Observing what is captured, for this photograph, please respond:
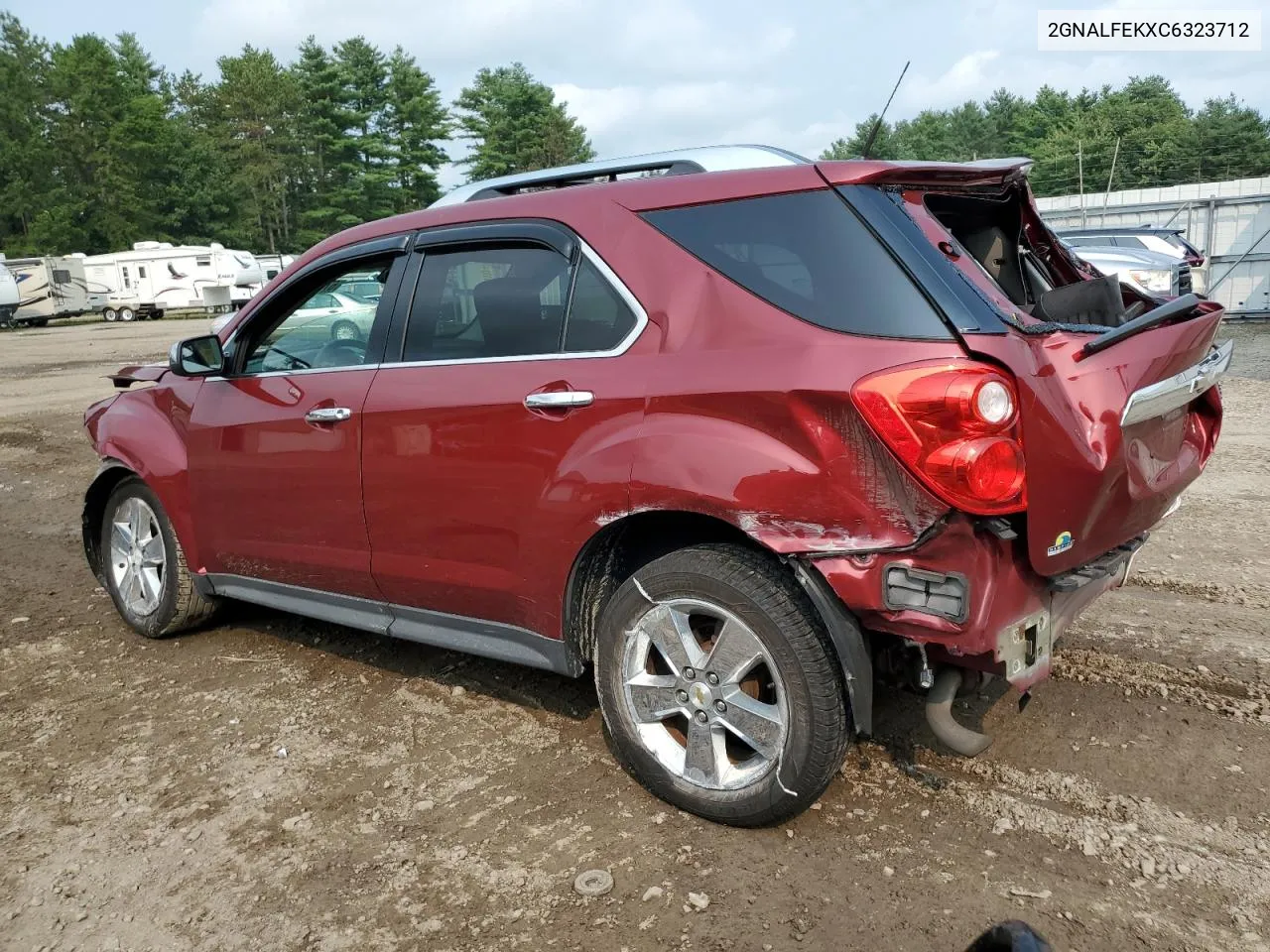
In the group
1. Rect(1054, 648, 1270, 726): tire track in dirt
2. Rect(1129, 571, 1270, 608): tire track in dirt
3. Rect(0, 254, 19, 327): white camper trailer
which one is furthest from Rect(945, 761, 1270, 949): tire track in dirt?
Rect(0, 254, 19, 327): white camper trailer

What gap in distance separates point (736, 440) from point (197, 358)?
2572mm

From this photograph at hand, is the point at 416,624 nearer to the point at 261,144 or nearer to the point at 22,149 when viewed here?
the point at 22,149

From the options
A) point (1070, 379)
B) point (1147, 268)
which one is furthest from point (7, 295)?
point (1070, 379)

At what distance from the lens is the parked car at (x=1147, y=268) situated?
12.6 metres

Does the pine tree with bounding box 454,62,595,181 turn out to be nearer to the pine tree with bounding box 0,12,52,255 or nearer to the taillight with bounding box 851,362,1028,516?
the pine tree with bounding box 0,12,52,255

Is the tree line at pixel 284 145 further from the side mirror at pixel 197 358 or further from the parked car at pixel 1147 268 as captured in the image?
the side mirror at pixel 197 358

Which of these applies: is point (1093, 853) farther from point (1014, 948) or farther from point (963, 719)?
point (1014, 948)

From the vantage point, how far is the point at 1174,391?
2824 mm

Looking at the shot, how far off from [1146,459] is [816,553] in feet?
3.21

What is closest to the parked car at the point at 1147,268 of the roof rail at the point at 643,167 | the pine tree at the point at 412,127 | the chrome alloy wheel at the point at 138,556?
the roof rail at the point at 643,167

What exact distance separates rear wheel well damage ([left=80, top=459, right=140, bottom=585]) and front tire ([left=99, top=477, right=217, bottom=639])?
0.05 metres

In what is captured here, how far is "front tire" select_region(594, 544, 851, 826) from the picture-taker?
2.70 m

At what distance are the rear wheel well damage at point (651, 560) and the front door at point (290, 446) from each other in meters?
0.98

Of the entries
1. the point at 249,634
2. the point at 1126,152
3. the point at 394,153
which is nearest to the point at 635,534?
the point at 249,634
